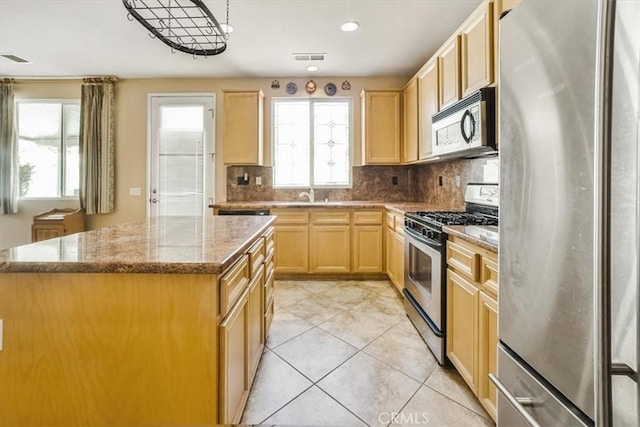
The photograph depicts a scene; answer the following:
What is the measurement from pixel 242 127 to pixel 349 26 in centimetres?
183

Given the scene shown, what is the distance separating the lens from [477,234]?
1626 mm

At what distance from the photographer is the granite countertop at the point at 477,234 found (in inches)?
56.2

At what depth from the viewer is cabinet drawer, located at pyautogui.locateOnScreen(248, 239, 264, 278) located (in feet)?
5.57

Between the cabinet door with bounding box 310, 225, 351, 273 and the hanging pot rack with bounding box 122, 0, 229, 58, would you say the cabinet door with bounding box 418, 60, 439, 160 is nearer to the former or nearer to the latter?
the cabinet door with bounding box 310, 225, 351, 273

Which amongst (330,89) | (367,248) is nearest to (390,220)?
(367,248)

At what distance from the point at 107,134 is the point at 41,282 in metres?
4.17

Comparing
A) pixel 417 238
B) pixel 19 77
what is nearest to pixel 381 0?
pixel 417 238

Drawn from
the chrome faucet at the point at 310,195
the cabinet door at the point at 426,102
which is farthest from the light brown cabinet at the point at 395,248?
the chrome faucet at the point at 310,195

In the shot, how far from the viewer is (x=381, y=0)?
2.64m

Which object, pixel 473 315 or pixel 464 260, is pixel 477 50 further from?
pixel 473 315

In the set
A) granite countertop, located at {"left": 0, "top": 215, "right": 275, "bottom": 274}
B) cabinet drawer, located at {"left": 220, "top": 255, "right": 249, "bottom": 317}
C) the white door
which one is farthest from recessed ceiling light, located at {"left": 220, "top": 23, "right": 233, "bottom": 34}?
cabinet drawer, located at {"left": 220, "top": 255, "right": 249, "bottom": 317}

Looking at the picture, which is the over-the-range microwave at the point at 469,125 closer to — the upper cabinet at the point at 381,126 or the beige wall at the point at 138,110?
the upper cabinet at the point at 381,126

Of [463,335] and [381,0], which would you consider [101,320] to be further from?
[381,0]

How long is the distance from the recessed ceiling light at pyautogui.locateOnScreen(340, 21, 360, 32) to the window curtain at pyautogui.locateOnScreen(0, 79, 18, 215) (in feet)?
15.5
